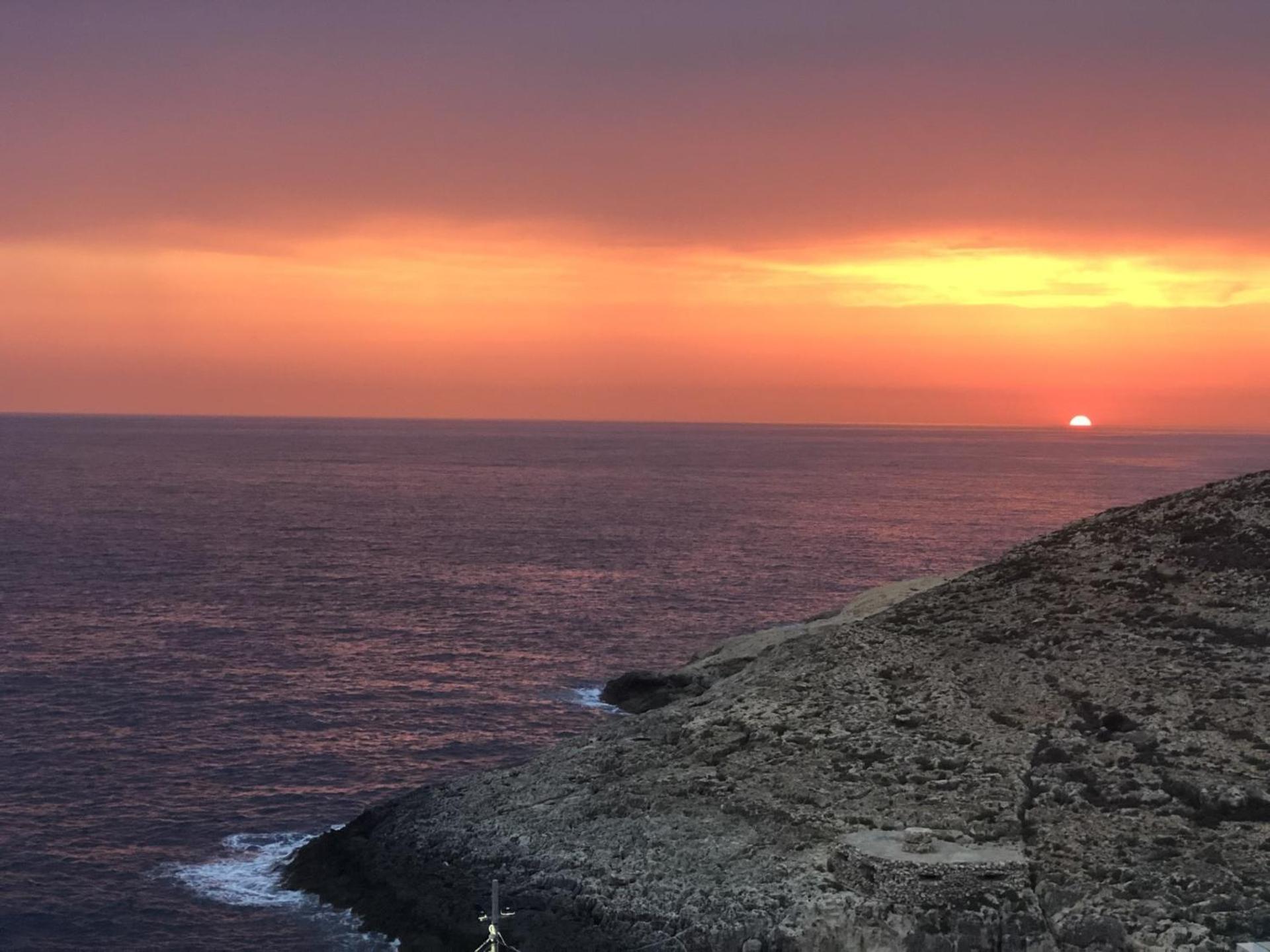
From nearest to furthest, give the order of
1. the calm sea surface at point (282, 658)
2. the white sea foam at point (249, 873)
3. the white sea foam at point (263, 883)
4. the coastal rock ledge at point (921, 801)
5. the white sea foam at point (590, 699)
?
the coastal rock ledge at point (921, 801) < the white sea foam at point (263, 883) < the white sea foam at point (249, 873) < the calm sea surface at point (282, 658) < the white sea foam at point (590, 699)

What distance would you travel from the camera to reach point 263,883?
40.5 metres

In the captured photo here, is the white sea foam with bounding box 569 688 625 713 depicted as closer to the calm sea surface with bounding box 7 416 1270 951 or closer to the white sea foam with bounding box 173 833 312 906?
the calm sea surface with bounding box 7 416 1270 951

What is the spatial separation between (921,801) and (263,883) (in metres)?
22.3

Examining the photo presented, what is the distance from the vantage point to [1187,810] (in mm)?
34000

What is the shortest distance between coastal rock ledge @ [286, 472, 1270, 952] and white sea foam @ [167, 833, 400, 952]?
62cm

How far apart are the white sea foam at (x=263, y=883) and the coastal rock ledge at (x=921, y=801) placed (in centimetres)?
62

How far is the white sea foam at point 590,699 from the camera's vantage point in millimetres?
61419

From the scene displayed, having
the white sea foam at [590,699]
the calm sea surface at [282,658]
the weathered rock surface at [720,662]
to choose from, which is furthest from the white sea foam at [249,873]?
the white sea foam at [590,699]

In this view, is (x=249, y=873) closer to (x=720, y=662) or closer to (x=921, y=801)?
(x=921, y=801)

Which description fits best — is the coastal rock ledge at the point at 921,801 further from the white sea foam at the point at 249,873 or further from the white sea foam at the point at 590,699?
the white sea foam at the point at 590,699

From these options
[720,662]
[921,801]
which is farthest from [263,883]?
[720,662]

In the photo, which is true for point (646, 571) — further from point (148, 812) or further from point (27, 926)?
point (27, 926)

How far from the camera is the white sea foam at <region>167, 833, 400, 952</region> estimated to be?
36469mm

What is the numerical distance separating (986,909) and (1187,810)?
25.3ft
